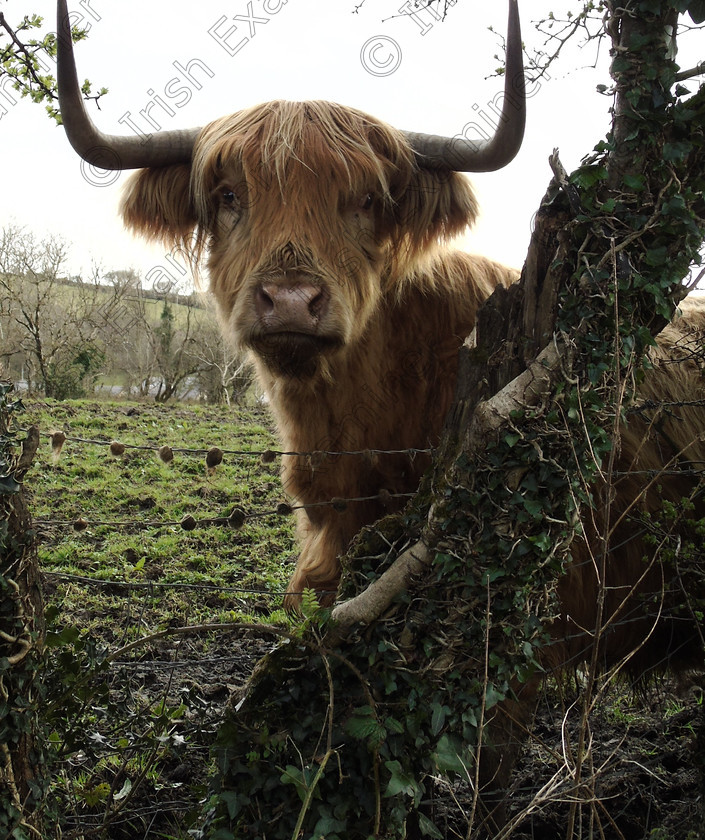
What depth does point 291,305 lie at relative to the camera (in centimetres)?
271

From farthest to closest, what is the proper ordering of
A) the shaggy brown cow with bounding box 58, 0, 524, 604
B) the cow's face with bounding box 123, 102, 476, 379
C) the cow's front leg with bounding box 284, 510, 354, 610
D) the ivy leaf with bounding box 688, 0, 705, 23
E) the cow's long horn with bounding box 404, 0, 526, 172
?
1. the cow's front leg with bounding box 284, 510, 354, 610
2. the shaggy brown cow with bounding box 58, 0, 524, 604
3. the cow's face with bounding box 123, 102, 476, 379
4. the cow's long horn with bounding box 404, 0, 526, 172
5. the ivy leaf with bounding box 688, 0, 705, 23

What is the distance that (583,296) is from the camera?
70.8 inches

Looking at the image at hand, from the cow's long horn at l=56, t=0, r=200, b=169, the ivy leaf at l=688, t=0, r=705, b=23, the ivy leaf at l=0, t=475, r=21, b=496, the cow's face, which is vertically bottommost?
the ivy leaf at l=0, t=475, r=21, b=496

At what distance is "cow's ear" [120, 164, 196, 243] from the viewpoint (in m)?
3.65

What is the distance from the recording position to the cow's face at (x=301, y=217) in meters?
2.81

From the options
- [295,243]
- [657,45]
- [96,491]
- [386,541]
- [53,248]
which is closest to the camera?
[657,45]

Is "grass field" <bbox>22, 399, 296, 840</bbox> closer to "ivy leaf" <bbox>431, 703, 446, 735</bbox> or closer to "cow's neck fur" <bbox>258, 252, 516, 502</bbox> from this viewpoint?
"cow's neck fur" <bbox>258, 252, 516, 502</bbox>

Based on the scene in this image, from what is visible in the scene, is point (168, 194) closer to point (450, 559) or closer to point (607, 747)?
point (450, 559)

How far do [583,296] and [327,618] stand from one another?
112 centimetres

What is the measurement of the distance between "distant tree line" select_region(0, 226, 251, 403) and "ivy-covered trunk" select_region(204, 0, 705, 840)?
575 inches

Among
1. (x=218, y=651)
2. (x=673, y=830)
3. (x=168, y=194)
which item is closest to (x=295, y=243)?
(x=168, y=194)

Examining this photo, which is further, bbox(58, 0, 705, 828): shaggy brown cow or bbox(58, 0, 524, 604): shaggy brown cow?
bbox(58, 0, 524, 604): shaggy brown cow

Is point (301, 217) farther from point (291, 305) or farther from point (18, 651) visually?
point (18, 651)

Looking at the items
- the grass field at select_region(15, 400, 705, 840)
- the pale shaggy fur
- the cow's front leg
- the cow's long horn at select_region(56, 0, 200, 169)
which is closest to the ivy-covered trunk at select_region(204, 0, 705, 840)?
the grass field at select_region(15, 400, 705, 840)
